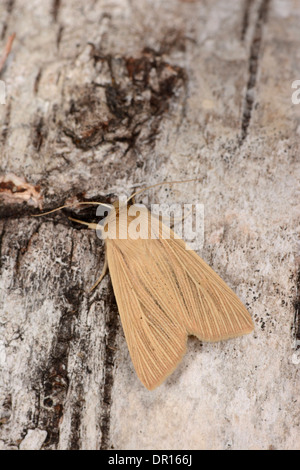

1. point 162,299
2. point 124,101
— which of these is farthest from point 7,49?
point 162,299

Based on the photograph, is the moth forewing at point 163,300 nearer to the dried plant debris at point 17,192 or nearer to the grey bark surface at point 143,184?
the grey bark surface at point 143,184

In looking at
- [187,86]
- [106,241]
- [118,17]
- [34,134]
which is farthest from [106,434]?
[118,17]

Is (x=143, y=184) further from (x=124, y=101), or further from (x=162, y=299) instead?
(x=162, y=299)

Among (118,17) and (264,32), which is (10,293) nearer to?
(118,17)

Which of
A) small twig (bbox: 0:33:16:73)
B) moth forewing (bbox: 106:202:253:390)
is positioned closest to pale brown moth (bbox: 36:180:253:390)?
moth forewing (bbox: 106:202:253:390)

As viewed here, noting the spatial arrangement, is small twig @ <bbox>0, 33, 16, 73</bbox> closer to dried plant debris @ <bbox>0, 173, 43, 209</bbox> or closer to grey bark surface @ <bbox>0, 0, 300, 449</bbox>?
grey bark surface @ <bbox>0, 0, 300, 449</bbox>

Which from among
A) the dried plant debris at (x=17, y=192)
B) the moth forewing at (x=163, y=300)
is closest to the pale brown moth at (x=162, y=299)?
the moth forewing at (x=163, y=300)
